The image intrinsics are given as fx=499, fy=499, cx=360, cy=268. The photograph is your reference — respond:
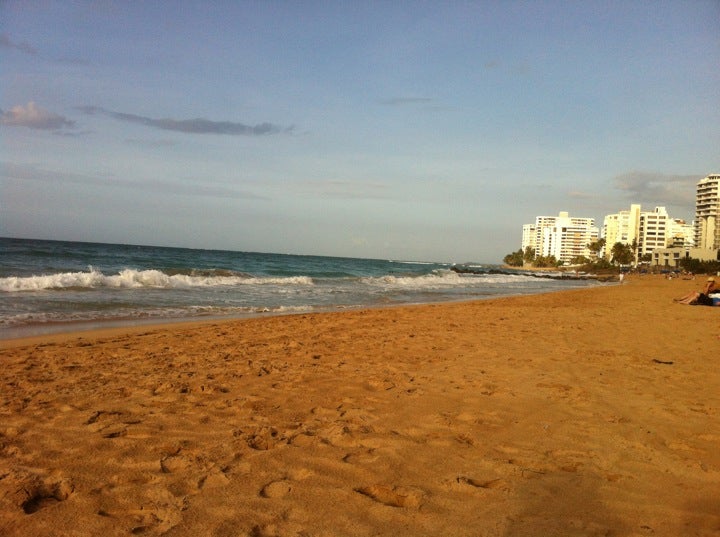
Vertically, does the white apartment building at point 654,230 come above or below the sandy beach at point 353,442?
above

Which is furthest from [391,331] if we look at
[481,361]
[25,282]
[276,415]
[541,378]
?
[25,282]

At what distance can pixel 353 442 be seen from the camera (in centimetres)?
351

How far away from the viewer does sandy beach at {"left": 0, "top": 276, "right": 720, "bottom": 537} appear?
252cm

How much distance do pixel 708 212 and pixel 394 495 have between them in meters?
146

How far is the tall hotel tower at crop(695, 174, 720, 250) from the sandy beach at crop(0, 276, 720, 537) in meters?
135

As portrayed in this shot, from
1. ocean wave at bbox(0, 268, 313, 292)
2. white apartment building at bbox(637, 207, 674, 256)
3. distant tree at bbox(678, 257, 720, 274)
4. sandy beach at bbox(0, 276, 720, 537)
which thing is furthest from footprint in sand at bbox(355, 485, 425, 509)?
white apartment building at bbox(637, 207, 674, 256)

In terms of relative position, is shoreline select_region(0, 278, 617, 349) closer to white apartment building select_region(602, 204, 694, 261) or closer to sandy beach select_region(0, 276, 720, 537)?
sandy beach select_region(0, 276, 720, 537)

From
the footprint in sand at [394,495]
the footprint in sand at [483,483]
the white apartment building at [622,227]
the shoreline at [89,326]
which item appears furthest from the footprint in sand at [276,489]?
the white apartment building at [622,227]

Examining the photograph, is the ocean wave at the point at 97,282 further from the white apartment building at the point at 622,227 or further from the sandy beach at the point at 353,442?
the white apartment building at the point at 622,227

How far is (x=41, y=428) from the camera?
3.66m

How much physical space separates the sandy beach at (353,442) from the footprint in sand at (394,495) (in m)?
0.01

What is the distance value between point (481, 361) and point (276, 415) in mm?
3315

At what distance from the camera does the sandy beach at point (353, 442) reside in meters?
2.52

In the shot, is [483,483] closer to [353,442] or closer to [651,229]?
[353,442]
